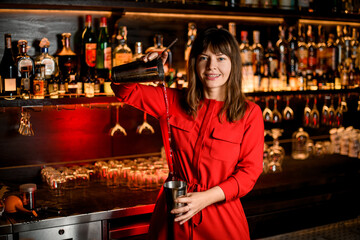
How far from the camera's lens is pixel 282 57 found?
329cm

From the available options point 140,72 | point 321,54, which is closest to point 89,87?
point 140,72

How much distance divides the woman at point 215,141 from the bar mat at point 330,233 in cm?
98

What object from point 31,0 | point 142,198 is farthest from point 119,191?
point 31,0

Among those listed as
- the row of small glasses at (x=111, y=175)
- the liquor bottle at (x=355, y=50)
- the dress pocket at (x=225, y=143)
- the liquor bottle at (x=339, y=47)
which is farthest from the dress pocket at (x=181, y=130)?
the liquor bottle at (x=355, y=50)

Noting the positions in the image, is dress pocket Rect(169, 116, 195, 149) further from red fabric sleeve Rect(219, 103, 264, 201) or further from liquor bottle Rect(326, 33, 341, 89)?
liquor bottle Rect(326, 33, 341, 89)

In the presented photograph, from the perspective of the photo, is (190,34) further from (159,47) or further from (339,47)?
(339,47)

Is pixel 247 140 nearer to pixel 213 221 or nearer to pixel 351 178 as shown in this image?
pixel 213 221

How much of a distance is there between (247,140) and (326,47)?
77.2 inches

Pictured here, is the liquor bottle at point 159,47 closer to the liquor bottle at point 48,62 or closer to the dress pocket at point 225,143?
the liquor bottle at point 48,62

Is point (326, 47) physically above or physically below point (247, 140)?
above

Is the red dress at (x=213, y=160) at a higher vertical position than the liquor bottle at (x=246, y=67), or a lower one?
lower

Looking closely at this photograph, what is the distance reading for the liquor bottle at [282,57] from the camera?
10.6ft

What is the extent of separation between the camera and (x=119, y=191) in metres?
2.48

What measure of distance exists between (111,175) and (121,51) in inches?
32.1
